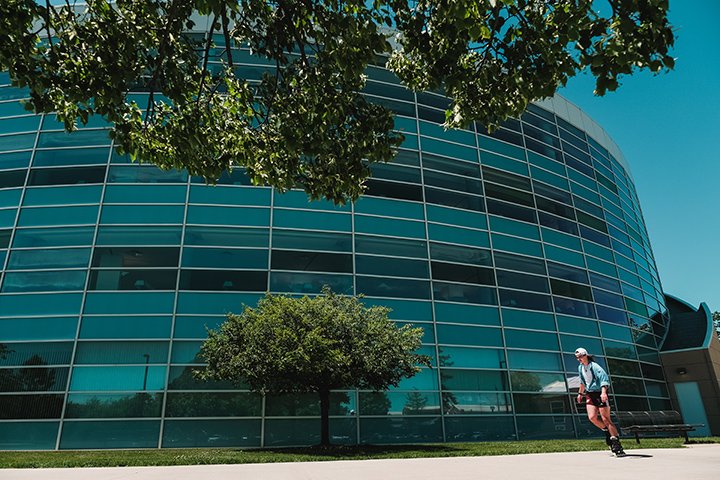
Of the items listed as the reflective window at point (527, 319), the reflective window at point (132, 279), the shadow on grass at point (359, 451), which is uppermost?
the reflective window at point (132, 279)

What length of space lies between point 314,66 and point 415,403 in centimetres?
1351

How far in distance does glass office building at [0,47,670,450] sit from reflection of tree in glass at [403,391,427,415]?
0.05 metres

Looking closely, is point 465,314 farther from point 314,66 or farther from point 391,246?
point 314,66

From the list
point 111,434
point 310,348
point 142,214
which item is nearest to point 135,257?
point 142,214

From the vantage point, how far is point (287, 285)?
59.3ft

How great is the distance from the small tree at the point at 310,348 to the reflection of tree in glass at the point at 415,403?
4.05 meters

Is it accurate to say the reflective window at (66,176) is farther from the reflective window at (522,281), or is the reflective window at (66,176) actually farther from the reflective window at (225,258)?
the reflective window at (522,281)

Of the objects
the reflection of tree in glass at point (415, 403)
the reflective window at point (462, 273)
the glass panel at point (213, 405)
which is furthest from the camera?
the reflective window at point (462, 273)

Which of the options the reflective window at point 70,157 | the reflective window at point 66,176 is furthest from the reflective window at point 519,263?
the reflective window at point 70,157

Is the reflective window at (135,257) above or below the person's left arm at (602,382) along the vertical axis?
above

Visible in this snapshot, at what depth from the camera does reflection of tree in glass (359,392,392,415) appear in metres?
16.8

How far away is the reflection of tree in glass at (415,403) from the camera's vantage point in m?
17.3

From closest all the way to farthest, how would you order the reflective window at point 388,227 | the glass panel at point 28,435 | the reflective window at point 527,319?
the glass panel at point 28,435 < the reflective window at point 388,227 < the reflective window at point 527,319

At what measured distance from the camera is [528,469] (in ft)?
18.8
